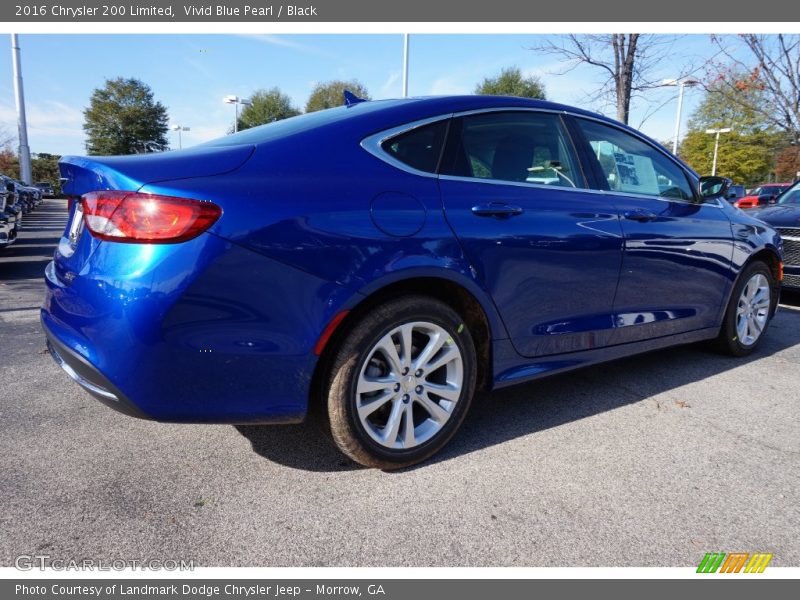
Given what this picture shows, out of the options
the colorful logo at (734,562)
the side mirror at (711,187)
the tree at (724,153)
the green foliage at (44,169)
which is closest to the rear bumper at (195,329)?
the colorful logo at (734,562)

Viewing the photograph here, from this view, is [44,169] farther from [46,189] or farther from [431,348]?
[431,348]

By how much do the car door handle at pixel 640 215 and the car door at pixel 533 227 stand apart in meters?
Answer: 0.14

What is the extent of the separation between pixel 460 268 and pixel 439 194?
0.33 meters

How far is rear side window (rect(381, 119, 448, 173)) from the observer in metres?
2.40

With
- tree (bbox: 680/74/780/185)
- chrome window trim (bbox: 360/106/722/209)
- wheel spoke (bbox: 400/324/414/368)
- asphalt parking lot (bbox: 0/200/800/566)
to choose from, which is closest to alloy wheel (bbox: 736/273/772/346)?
asphalt parking lot (bbox: 0/200/800/566)

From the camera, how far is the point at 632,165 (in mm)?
3508

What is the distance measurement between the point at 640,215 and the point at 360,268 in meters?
1.98

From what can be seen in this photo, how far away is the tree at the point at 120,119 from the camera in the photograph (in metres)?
55.5

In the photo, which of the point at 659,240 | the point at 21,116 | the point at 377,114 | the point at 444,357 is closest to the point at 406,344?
the point at 444,357

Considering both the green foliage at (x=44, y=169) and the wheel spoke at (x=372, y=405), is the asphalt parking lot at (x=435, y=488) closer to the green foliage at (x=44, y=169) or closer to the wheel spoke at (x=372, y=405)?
the wheel spoke at (x=372, y=405)

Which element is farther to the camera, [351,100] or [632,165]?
[632,165]

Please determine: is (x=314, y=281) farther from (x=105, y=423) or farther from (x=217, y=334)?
(x=105, y=423)

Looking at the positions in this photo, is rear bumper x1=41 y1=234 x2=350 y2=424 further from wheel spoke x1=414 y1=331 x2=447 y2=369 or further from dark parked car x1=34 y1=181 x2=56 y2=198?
dark parked car x1=34 y1=181 x2=56 y2=198

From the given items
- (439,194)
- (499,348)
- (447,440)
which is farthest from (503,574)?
(439,194)
